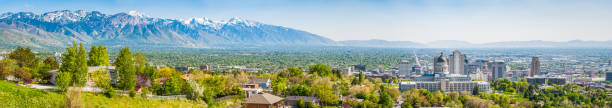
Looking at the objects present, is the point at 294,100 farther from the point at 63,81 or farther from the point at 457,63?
the point at 457,63

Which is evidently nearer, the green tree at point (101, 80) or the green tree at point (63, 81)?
the green tree at point (63, 81)

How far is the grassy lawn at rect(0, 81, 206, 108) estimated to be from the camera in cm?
2228

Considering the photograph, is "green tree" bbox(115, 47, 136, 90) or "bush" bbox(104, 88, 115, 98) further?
"green tree" bbox(115, 47, 136, 90)

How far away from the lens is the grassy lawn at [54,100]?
22281mm

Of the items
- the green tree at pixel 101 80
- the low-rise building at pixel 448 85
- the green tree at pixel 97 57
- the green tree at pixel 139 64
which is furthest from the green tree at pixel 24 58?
the low-rise building at pixel 448 85

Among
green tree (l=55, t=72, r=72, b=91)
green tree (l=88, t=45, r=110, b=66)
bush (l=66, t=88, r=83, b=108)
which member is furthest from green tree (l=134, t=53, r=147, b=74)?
bush (l=66, t=88, r=83, b=108)

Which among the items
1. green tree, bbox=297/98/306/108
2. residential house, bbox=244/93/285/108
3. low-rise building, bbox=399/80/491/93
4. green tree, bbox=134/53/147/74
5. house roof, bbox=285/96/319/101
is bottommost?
low-rise building, bbox=399/80/491/93

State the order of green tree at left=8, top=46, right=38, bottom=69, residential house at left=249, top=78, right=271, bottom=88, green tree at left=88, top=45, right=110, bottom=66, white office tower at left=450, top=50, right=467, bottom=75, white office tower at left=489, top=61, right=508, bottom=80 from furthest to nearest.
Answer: white office tower at left=450, top=50, right=467, bottom=75 < white office tower at left=489, top=61, right=508, bottom=80 < residential house at left=249, top=78, right=271, bottom=88 < green tree at left=8, top=46, right=38, bottom=69 < green tree at left=88, top=45, right=110, bottom=66

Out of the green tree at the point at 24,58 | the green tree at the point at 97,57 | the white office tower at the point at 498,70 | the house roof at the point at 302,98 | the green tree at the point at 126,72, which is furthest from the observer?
the white office tower at the point at 498,70

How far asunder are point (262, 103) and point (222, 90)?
15.3 feet

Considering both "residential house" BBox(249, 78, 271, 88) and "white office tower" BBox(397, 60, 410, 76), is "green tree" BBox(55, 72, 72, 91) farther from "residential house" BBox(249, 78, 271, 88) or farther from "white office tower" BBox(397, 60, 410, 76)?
"white office tower" BBox(397, 60, 410, 76)

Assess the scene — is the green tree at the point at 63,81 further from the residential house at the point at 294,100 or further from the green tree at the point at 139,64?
the residential house at the point at 294,100

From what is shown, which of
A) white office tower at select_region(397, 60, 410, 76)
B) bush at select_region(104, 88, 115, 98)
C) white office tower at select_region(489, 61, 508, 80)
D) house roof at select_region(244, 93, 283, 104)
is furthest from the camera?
white office tower at select_region(397, 60, 410, 76)

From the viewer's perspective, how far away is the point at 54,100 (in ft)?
77.6
